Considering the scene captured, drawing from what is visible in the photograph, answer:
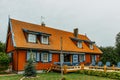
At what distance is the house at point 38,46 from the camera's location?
2323 cm

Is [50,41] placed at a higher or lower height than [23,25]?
lower

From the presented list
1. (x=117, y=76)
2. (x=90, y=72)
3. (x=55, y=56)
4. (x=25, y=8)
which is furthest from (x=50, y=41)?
(x=117, y=76)

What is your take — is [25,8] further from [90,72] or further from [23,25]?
[90,72]

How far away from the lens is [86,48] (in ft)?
111

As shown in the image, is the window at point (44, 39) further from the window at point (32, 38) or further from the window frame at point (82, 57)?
the window frame at point (82, 57)

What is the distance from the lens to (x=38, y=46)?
977 inches

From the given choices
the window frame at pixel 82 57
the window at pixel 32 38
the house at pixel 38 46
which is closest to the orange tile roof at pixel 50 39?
the house at pixel 38 46

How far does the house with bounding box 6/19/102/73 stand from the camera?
23.2m

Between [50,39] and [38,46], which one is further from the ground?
[50,39]

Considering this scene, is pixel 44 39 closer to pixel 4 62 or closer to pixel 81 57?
pixel 4 62

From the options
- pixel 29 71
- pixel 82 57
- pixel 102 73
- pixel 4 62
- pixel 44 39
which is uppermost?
pixel 44 39

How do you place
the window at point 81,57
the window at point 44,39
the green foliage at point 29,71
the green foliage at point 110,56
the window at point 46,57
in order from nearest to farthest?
the green foliage at point 29,71 < the window at point 46,57 < the window at point 44,39 < the window at point 81,57 < the green foliage at point 110,56

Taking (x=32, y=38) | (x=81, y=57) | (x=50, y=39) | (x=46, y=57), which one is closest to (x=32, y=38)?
(x=32, y=38)

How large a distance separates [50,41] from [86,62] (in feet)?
29.3
